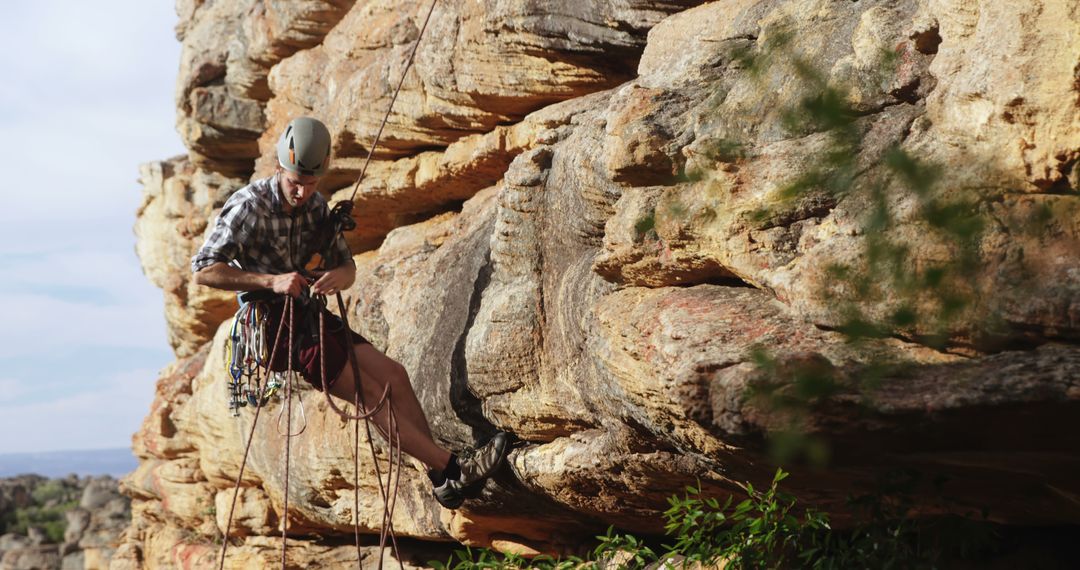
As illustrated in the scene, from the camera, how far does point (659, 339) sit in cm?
573

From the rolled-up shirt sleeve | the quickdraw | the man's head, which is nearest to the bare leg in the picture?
the quickdraw

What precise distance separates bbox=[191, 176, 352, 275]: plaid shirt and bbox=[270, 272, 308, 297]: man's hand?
0.48 m

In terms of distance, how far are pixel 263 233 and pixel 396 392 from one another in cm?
145

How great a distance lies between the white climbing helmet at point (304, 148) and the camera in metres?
7.52

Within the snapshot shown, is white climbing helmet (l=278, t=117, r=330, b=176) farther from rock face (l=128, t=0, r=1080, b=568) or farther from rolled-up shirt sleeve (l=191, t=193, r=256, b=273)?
rock face (l=128, t=0, r=1080, b=568)

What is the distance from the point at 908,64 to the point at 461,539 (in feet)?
17.7

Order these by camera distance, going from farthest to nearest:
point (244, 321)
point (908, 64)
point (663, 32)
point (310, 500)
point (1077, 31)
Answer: point (310, 500), point (244, 321), point (663, 32), point (908, 64), point (1077, 31)

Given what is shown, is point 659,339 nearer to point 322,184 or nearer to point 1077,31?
point 1077,31

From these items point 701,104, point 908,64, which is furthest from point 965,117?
point 701,104

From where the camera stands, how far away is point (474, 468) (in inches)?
327

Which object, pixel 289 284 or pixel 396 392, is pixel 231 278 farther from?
pixel 396 392

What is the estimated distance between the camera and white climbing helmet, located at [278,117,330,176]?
7520 millimetres

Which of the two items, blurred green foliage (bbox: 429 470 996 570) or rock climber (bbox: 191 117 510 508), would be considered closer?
blurred green foliage (bbox: 429 470 996 570)

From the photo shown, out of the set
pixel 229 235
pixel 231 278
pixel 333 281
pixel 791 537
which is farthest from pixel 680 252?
pixel 229 235
